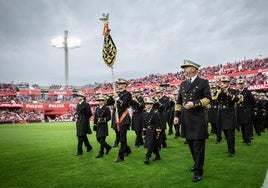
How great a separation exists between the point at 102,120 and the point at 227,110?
4163 millimetres

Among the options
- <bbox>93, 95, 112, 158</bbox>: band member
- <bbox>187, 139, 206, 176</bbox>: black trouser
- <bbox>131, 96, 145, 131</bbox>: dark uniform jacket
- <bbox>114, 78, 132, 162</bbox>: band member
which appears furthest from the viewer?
<bbox>131, 96, 145, 131</bbox>: dark uniform jacket

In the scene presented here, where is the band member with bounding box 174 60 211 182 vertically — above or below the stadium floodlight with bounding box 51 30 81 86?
below

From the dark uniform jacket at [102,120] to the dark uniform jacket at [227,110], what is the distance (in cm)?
378

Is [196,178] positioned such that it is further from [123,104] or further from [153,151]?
[123,104]

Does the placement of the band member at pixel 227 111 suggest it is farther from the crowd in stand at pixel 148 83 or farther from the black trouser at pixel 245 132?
the crowd in stand at pixel 148 83

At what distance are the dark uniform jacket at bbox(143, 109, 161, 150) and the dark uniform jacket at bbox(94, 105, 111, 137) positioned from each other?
1.70 meters

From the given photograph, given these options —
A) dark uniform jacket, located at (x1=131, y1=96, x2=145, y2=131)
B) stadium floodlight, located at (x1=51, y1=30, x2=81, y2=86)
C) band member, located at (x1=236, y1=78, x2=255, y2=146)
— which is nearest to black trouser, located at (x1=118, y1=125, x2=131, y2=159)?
dark uniform jacket, located at (x1=131, y1=96, x2=145, y2=131)

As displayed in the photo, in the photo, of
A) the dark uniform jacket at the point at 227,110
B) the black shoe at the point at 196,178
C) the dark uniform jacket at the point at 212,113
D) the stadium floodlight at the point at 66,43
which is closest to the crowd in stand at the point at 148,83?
the stadium floodlight at the point at 66,43

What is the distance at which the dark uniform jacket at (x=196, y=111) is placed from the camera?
5.71 m

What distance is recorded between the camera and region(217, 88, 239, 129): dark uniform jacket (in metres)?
8.03

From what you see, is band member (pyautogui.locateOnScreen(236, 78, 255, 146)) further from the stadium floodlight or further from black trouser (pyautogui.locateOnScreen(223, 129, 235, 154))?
the stadium floodlight

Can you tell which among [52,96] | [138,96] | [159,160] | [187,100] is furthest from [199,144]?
[52,96]

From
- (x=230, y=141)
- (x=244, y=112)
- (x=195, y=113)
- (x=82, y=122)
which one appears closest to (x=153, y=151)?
(x=230, y=141)

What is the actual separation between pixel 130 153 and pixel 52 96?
58593 millimetres
